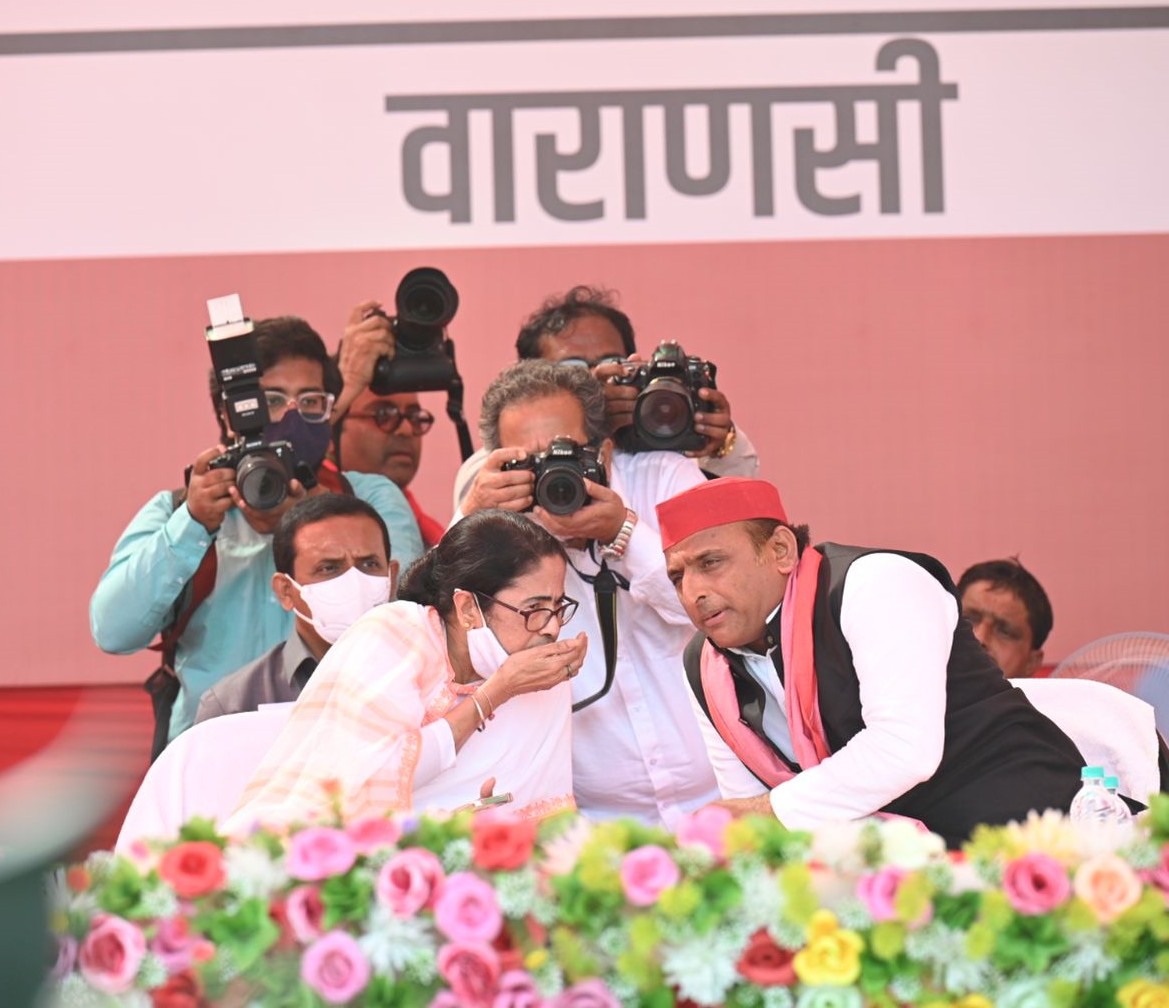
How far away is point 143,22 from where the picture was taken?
4172mm

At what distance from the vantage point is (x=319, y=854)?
152cm

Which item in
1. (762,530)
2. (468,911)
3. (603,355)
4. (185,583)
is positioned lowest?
(468,911)

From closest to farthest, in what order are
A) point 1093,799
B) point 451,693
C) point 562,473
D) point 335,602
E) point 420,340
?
point 1093,799 < point 451,693 < point 562,473 < point 335,602 < point 420,340

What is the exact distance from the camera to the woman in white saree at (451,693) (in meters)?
2.28

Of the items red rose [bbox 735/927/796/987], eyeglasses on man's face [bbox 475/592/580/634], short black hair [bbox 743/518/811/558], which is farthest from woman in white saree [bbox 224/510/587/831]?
red rose [bbox 735/927/796/987]

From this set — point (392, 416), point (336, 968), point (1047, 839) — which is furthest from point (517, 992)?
point (392, 416)

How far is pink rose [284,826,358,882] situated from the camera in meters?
1.51

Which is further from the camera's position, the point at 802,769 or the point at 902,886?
the point at 802,769

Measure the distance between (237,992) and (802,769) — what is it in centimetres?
111

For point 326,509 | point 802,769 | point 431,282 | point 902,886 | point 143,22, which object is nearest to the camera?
point 902,886

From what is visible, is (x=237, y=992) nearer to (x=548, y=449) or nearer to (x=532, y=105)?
(x=548, y=449)

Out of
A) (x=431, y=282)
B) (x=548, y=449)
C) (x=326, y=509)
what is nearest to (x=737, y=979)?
(x=548, y=449)

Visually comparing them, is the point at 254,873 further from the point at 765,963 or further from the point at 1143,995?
the point at 1143,995

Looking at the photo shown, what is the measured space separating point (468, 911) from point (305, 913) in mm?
134
